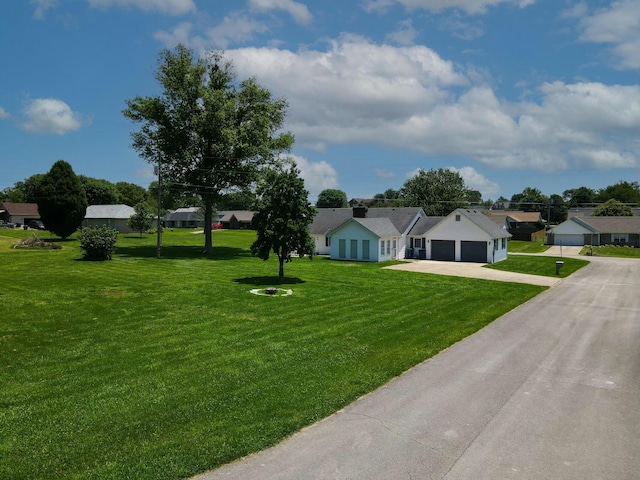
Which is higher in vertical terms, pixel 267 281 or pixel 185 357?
pixel 267 281

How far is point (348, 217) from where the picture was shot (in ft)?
152

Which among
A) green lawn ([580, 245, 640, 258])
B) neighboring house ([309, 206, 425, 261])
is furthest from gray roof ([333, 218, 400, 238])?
green lawn ([580, 245, 640, 258])

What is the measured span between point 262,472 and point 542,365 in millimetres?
8786

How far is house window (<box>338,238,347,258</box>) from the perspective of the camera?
41.9 m

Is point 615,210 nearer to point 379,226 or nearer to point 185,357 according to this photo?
point 379,226

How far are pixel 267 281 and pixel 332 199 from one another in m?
129

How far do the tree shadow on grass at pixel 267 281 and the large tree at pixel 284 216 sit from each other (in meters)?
1.84

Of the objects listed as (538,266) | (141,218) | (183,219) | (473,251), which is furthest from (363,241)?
(183,219)

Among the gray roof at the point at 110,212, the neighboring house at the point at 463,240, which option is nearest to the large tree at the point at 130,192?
the gray roof at the point at 110,212

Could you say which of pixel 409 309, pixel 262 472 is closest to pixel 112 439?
pixel 262 472

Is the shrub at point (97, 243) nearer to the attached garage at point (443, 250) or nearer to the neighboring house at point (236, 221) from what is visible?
the attached garage at point (443, 250)

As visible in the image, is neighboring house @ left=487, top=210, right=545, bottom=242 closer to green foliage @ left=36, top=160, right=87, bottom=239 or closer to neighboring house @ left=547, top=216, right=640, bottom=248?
neighboring house @ left=547, top=216, right=640, bottom=248

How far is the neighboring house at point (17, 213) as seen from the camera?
3236 inches

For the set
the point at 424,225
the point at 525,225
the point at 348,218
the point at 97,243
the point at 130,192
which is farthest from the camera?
the point at 130,192
